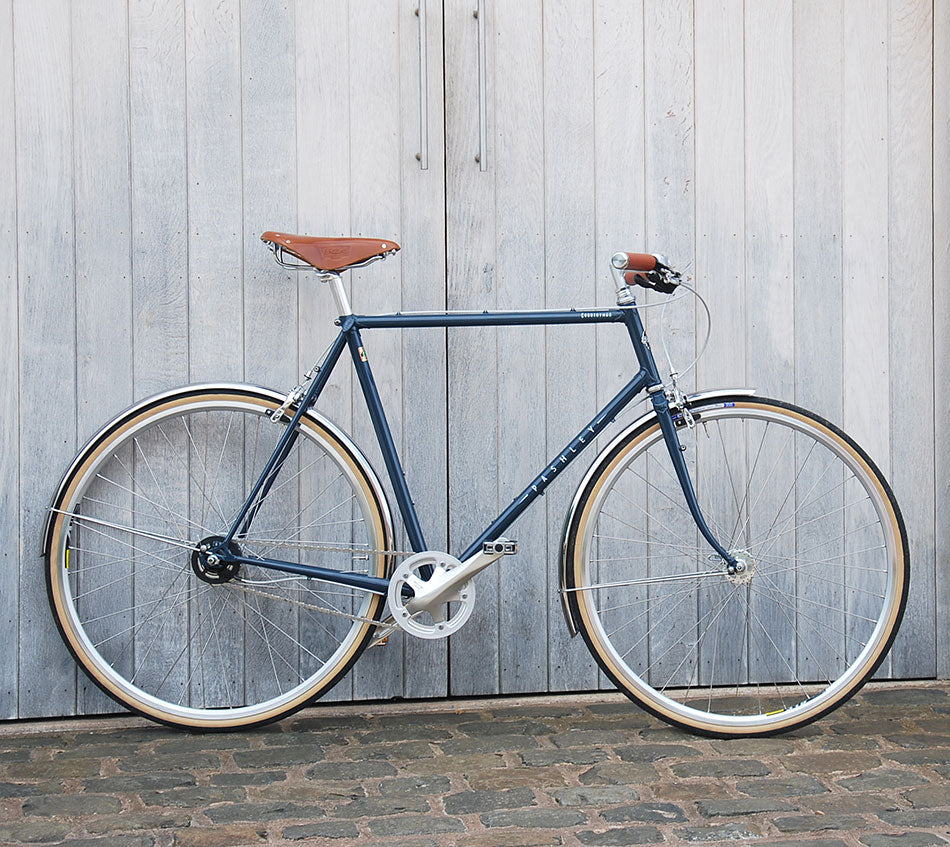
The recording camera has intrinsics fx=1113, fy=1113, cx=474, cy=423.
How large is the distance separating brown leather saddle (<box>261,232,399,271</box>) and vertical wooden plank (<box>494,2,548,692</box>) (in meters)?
0.40

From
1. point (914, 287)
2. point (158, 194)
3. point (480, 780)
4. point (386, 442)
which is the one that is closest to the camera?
point (480, 780)

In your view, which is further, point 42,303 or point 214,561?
point 42,303

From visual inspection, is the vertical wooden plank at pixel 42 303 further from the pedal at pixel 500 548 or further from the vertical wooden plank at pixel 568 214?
the vertical wooden plank at pixel 568 214

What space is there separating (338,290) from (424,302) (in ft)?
0.99

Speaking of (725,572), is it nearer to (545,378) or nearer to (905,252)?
(545,378)

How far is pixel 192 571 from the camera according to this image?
265 cm

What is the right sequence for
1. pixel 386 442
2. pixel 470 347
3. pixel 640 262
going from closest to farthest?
pixel 640 262, pixel 386 442, pixel 470 347

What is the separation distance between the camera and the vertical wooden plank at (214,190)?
270 cm

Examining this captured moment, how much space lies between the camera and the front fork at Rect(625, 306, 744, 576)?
2.51 m

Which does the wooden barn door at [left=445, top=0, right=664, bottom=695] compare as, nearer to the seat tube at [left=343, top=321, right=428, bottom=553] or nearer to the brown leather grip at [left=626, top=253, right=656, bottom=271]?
the seat tube at [left=343, top=321, right=428, bottom=553]

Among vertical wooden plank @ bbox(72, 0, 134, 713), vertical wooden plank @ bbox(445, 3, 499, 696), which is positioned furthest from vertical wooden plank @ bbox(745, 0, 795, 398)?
vertical wooden plank @ bbox(72, 0, 134, 713)

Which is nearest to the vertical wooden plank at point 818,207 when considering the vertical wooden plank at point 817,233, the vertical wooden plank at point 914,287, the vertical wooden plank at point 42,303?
the vertical wooden plank at point 817,233

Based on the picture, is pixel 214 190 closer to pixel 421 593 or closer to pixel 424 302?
pixel 424 302

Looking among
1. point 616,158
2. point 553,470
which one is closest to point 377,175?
point 616,158
